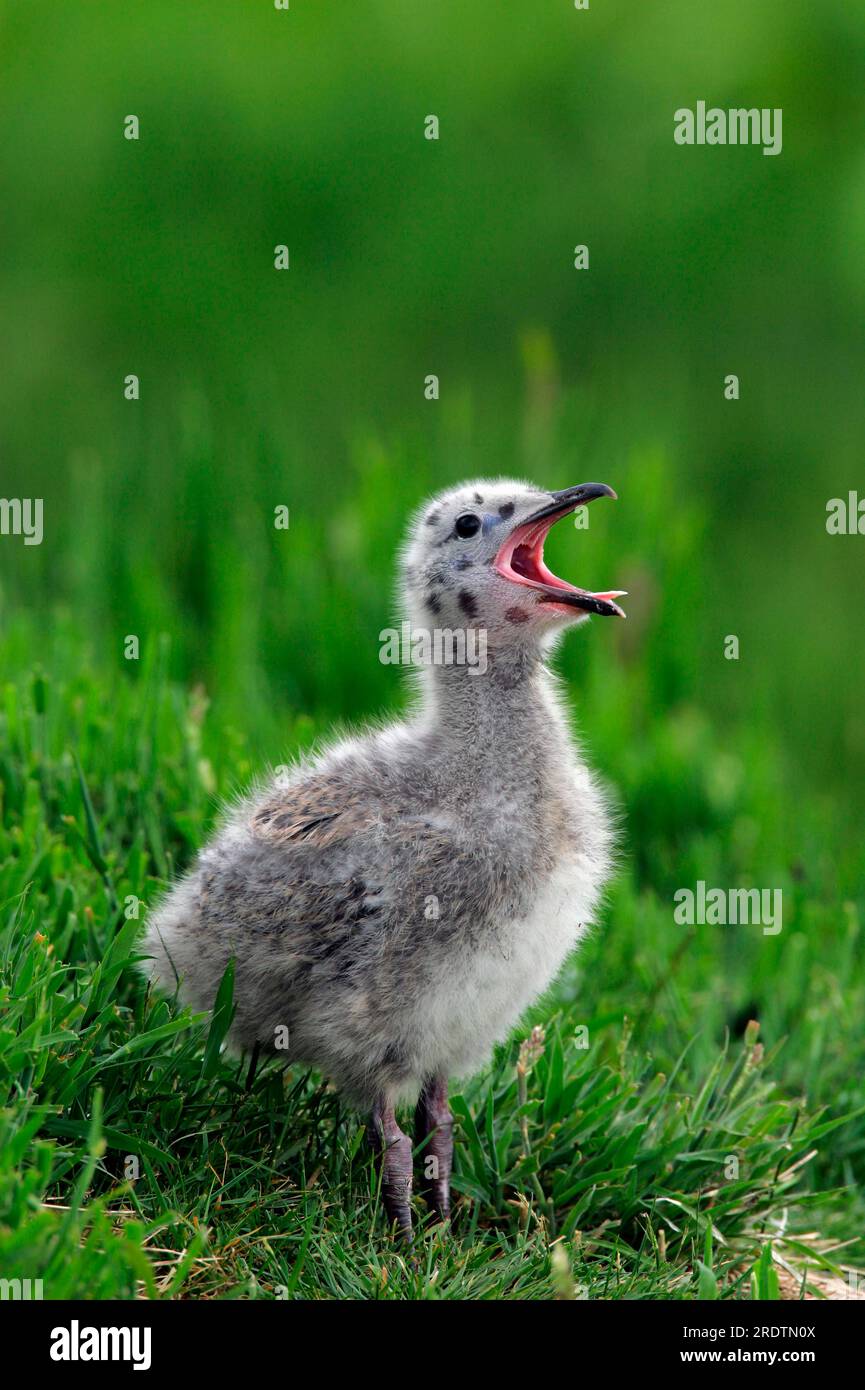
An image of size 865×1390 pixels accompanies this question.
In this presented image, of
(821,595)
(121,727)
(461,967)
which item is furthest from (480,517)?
(821,595)

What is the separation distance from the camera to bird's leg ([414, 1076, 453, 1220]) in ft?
14.3

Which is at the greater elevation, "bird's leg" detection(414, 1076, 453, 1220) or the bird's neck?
the bird's neck

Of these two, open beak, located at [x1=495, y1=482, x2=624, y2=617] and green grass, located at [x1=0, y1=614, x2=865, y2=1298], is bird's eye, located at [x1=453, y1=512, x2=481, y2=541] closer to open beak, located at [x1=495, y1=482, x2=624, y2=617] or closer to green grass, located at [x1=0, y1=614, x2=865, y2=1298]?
open beak, located at [x1=495, y1=482, x2=624, y2=617]

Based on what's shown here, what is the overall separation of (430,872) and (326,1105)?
0.69 meters

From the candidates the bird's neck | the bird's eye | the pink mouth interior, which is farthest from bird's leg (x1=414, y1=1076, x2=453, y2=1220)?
the bird's eye

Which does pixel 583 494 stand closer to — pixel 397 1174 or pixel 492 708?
pixel 492 708

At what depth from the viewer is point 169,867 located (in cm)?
521

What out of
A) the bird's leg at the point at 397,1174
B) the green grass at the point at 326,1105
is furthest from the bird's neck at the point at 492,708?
the bird's leg at the point at 397,1174

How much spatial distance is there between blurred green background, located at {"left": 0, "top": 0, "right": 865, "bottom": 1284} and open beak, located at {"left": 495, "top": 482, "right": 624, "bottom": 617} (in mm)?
1193

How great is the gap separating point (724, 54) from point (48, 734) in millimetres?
7451

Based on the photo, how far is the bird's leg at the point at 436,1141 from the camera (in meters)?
4.36

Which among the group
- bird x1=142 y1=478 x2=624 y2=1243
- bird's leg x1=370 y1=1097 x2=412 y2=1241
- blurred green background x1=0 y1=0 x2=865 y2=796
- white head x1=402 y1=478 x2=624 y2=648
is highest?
blurred green background x1=0 y1=0 x2=865 y2=796

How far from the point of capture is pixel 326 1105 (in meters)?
4.45

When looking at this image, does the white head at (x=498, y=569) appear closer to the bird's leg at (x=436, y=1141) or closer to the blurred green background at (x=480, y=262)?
the bird's leg at (x=436, y=1141)
